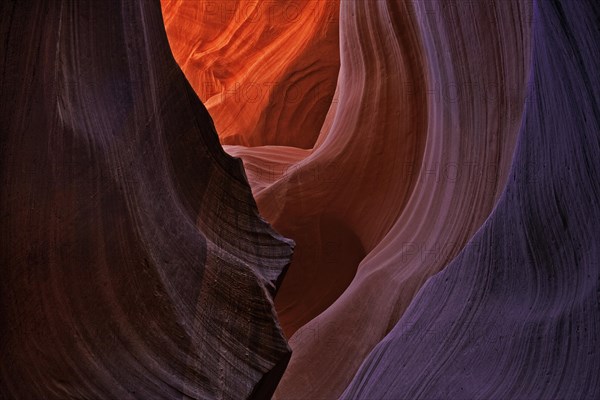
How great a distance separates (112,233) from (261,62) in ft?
11.2

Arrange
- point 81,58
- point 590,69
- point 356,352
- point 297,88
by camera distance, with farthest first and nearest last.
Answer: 1. point 297,88
2. point 356,352
3. point 590,69
4. point 81,58

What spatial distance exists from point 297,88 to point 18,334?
11.2 feet

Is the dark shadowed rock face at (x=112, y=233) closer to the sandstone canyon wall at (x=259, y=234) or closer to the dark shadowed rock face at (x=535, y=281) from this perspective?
the sandstone canyon wall at (x=259, y=234)

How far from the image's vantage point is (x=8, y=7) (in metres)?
1.36

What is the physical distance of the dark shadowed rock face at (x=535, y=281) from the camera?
1.54 meters

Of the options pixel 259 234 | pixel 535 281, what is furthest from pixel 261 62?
pixel 535 281

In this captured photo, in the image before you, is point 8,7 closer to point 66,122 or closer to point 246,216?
point 66,122

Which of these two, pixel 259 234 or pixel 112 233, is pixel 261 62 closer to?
pixel 259 234

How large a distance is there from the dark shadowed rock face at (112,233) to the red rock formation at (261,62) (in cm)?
255

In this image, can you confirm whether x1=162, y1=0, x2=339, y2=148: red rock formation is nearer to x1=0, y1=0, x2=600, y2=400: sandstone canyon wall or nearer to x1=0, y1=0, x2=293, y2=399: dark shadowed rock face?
x1=0, y1=0, x2=600, y2=400: sandstone canyon wall

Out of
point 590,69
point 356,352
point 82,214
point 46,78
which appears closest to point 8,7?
point 46,78

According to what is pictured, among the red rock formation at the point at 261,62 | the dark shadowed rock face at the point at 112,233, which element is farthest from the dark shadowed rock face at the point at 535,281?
the red rock formation at the point at 261,62

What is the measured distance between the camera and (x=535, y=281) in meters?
1.74

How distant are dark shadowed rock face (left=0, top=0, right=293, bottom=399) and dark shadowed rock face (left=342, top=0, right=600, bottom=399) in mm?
355
